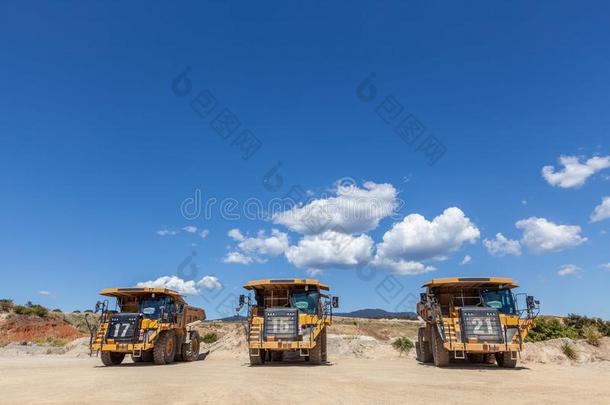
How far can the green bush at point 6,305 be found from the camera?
49472 mm

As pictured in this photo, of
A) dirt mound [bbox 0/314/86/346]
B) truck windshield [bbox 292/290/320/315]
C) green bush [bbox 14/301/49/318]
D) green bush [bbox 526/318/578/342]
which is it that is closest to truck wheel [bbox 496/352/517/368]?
truck windshield [bbox 292/290/320/315]

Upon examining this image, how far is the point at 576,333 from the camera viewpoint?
27312mm

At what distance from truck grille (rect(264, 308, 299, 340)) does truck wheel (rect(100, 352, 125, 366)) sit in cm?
714

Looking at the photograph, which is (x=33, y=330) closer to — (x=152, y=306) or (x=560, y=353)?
(x=152, y=306)

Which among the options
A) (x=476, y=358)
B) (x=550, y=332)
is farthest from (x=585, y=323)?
(x=476, y=358)

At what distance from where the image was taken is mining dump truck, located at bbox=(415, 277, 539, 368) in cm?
1595

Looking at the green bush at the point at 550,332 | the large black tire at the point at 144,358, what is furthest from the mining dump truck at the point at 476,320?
the large black tire at the point at 144,358

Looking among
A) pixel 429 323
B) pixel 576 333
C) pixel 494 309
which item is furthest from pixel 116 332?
pixel 576 333

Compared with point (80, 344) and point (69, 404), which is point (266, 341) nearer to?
point (69, 404)

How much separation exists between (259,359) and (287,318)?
2.06 metres

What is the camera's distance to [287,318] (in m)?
17.9

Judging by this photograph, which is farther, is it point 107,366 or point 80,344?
point 80,344

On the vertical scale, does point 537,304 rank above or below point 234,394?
above

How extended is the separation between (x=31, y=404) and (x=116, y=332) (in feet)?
35.5
